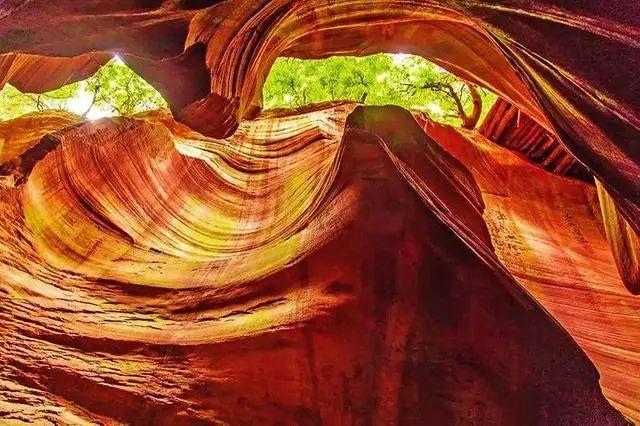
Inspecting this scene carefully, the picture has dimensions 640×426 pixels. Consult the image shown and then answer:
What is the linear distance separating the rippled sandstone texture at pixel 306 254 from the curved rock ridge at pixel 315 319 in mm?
18

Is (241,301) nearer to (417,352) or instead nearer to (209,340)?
(209,340)

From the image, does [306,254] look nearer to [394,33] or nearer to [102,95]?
[394,33]

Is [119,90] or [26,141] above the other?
[119,90]

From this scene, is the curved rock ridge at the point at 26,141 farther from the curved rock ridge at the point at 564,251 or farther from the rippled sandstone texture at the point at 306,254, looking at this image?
the curved rock ridge at the point at 564,251

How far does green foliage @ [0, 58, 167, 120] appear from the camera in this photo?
55.4 feet

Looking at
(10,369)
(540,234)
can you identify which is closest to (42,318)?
(10,369)

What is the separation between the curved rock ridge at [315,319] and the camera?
3789 millimetres

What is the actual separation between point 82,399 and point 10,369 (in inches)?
22.6

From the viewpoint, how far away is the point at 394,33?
27.2ft

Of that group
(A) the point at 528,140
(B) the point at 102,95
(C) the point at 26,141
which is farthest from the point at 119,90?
(A) the point at 528,140

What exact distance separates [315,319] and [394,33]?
566cm

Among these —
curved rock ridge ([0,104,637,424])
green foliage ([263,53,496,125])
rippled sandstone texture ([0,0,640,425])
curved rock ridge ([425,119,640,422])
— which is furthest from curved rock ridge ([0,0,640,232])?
green foliage ([263,53,496,125])

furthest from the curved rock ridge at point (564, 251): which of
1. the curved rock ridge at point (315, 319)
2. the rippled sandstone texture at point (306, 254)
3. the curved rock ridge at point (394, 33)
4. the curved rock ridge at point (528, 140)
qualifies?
the curved rock ridge at point (394, 33)

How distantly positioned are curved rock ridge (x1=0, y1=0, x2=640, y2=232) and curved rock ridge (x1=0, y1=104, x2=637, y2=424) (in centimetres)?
134
